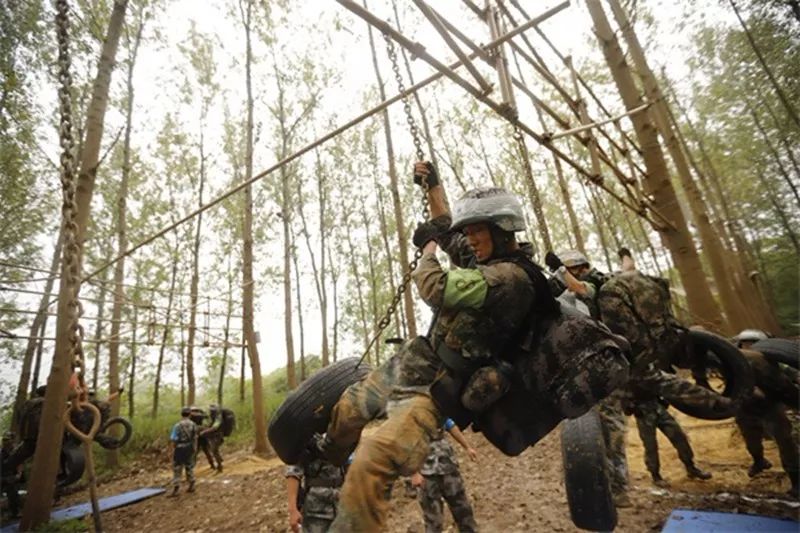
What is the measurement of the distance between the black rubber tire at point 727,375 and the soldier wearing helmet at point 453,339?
3.02 meters

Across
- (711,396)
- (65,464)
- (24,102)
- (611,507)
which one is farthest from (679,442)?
(24,102)

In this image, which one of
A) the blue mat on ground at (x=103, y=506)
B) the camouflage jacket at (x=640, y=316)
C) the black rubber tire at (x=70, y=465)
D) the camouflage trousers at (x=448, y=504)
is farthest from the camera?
the black rubber tire at (x=70, y=465)

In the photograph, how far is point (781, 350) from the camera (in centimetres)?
437

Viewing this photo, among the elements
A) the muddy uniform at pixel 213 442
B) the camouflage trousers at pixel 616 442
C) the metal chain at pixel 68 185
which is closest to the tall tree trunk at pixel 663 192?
the camouflage trousers at pixel 616 442

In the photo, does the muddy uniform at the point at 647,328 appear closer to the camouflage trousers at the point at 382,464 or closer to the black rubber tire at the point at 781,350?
the black rubber tire at the point at 781,350

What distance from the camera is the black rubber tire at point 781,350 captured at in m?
4.24

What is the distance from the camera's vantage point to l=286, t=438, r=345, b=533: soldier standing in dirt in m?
3.37

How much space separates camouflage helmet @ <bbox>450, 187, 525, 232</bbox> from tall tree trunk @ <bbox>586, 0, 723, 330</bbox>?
5.13 m

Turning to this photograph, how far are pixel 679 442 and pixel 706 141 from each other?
20.2 meters

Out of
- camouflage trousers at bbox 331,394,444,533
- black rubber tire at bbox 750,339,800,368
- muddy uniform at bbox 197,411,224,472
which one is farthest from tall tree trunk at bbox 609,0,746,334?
muddy uniform at bbox 197,411,224,472

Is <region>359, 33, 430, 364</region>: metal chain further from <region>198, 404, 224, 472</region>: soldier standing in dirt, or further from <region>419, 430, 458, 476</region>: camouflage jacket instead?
<region>198, 404, 224, 472</region>: soldier standing in dirt

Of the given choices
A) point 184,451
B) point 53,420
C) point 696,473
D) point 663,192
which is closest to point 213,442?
point 184,451

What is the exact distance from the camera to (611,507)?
255cm

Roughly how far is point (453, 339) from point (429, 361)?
370 millimetres
